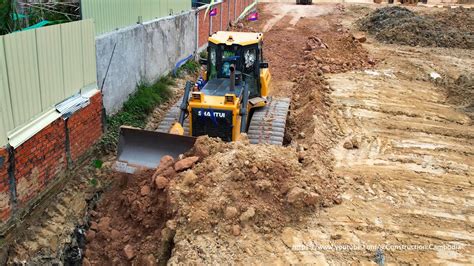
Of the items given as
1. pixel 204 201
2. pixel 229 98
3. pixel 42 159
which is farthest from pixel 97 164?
pixel 204 201

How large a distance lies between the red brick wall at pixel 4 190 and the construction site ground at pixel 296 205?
44 cm

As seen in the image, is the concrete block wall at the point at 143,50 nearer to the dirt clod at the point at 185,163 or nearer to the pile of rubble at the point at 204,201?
the pile of rubble at the point at 204,201

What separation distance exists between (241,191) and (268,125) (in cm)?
282

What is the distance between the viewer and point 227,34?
9766mm

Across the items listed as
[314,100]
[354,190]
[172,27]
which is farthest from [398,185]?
[172,27]

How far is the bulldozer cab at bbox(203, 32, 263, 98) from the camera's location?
9.18 meters

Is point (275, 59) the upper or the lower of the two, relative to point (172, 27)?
lower

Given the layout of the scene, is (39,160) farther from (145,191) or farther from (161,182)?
(161,182)

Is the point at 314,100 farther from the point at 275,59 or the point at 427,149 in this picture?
the point at 275,59

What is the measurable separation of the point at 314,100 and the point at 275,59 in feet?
20.7

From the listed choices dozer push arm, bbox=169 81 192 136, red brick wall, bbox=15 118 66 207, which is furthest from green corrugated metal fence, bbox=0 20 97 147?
dozer push arm, bbox=169 81 192 136

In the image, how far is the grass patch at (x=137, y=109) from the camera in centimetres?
903

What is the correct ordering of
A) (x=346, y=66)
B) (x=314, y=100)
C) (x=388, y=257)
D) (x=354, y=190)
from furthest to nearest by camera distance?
(x=346, y=66)
(x=314, y=100)
(x=354, y=190)
(x=388, y=257)

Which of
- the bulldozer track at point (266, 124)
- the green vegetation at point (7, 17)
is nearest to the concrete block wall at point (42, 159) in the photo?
the green vegetation at point (7, 17)
